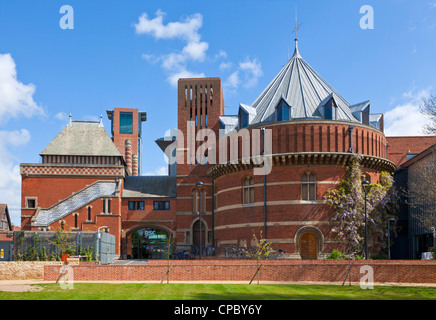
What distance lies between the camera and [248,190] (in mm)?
42406

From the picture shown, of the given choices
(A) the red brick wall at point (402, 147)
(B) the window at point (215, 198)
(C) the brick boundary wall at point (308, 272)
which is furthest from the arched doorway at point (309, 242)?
(A) the red brick wall at point (402, 147)

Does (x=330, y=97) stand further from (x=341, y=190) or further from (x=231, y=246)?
(x=231, y=246)

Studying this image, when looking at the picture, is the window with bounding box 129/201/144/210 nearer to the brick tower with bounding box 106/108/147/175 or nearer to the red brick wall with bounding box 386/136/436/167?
the red brick wall with bounding box 386/136/436/167

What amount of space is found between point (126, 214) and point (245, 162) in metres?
17.6

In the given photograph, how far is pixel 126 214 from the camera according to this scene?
5325 centimetres

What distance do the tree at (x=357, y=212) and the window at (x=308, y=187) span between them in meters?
Answer: 1.19

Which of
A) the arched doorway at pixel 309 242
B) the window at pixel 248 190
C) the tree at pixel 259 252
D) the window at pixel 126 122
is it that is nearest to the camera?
the tree at pixel 259 252

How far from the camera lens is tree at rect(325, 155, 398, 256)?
126 ft

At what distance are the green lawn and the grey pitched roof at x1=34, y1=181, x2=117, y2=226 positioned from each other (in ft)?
89.5

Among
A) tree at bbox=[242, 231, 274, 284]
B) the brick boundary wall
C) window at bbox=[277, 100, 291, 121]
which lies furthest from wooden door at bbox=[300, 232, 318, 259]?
the brick boundary wall

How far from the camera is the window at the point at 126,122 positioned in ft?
308

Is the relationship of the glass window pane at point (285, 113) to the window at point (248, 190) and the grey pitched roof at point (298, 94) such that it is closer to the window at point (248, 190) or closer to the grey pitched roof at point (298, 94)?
the grey pitched roof at point (298, 94)

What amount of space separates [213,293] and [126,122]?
77394 millimetres
